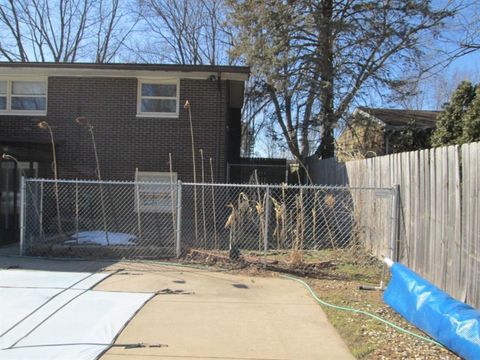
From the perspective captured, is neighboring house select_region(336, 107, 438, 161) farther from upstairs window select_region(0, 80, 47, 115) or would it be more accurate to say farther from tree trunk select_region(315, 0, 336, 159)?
upstairs window select_region(0, 80, 47, 115)

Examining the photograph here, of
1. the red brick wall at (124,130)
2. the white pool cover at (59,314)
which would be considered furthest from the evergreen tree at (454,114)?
the white pool cover at (59,314)

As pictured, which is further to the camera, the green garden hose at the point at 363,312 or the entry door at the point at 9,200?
the entry door at the point at 9,200

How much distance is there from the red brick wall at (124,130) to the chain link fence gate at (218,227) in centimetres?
65

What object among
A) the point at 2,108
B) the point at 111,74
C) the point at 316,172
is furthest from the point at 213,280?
the point at 316,172

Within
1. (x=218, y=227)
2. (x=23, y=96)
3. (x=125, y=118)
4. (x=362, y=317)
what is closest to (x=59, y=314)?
(x=362, y=317)

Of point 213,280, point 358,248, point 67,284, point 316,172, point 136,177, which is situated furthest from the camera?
point 316,172

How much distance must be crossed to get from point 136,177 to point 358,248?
6.53 m

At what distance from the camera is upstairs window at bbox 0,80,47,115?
1366cm

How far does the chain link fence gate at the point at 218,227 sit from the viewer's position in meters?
8.57

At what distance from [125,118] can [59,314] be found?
851 cm

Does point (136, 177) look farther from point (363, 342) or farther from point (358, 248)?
point (363, 342)

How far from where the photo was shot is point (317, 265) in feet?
27.5

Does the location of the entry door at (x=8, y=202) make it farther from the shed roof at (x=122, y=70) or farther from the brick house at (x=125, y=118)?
the shed roof at (x=122, y=70)

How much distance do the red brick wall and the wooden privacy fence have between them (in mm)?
5915
